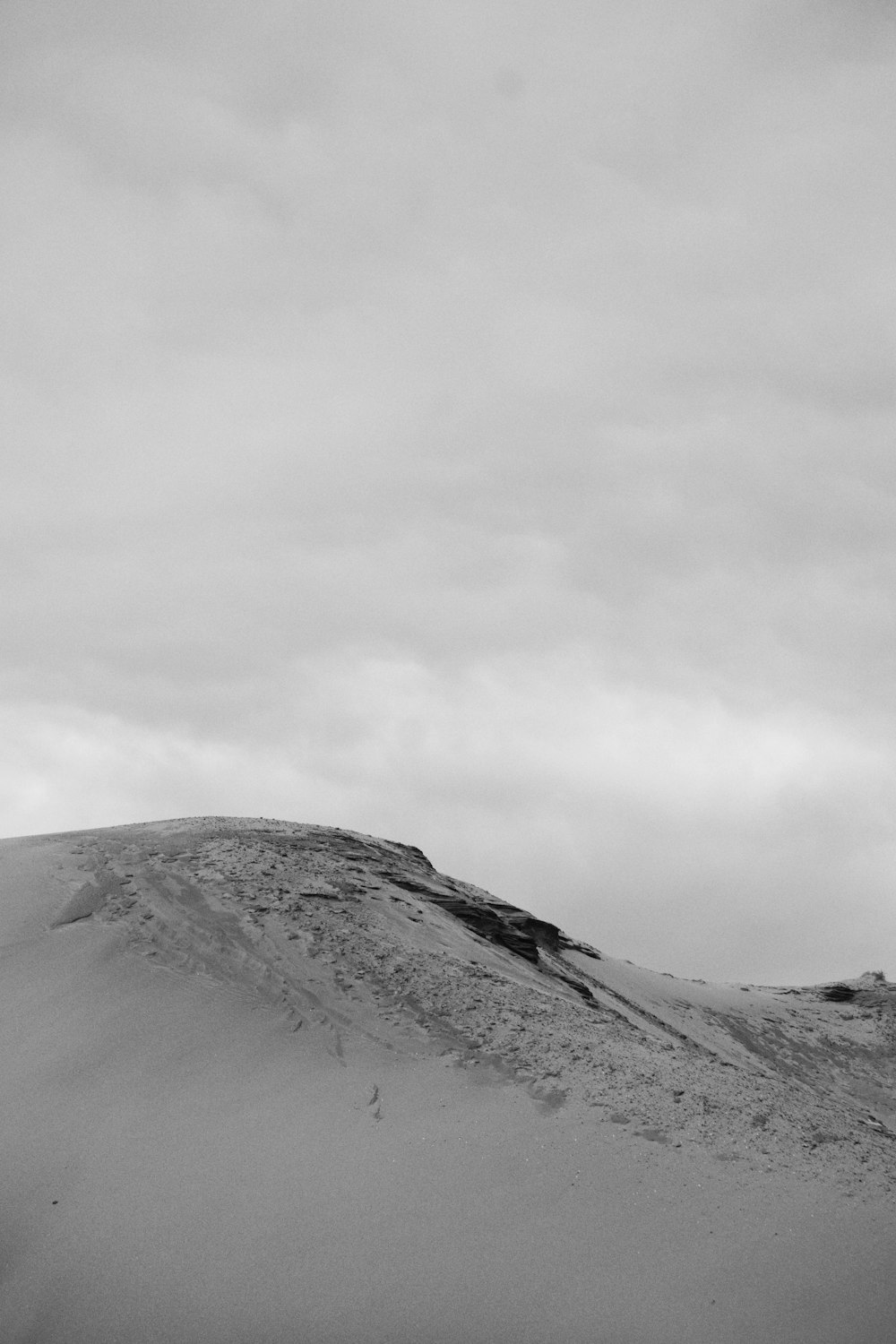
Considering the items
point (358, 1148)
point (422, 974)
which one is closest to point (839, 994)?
point (422, 974)

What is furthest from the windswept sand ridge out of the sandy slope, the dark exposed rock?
the dark exposed rock

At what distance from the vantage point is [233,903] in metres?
13.2

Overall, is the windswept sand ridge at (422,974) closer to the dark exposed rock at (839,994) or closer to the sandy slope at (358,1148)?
the sandy slope at (358,1148)

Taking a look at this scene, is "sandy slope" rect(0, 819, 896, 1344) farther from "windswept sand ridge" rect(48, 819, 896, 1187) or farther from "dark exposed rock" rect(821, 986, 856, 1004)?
"dark exposed rock" rect(821, 986, 856, 1004)

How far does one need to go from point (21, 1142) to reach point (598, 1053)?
18.2 feet

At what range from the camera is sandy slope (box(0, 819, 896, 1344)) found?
25.6 ft

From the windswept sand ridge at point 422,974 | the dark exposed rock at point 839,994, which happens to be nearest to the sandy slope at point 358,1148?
the windswept sand ridge at point 422,974

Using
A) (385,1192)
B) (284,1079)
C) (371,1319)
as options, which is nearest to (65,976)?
(284,1079)

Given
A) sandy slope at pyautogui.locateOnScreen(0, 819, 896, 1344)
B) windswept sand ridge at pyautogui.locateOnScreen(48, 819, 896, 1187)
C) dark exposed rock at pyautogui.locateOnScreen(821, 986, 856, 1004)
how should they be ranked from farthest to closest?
dark exposed rock at pyautogui.locateOnScreen(821, 986, 856, 1004), windswept sand ridge at pyautogui.locateOnScreen(48, 819, 896, 1187), sandy slope at pyautogui.locateOnScreen(0, 819, 896, 1344)

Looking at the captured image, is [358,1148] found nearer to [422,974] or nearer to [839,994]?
[422,974]

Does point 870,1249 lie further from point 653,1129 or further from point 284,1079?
point 284,1079

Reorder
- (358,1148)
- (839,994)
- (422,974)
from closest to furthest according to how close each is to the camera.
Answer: (358,1148) < (422,974) < (839,994)

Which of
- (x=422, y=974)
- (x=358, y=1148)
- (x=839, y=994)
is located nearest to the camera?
(x=358, y=1148)

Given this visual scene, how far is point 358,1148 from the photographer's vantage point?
935 cm
